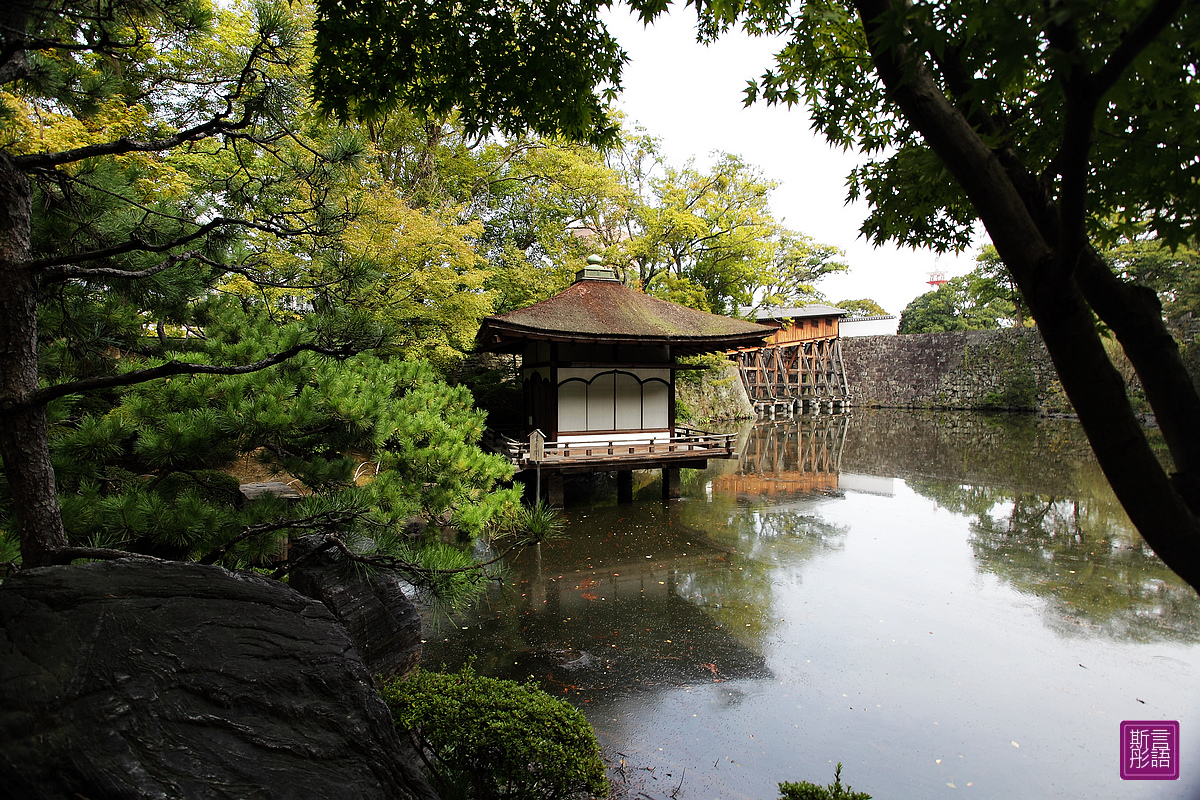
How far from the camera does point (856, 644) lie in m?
5.61

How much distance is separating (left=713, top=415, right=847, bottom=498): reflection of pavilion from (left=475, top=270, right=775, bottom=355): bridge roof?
3268mm

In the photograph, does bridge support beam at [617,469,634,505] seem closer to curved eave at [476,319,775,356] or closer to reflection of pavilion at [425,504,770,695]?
curved eave at [476,319,775,356]

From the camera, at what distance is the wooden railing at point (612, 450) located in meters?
10.7

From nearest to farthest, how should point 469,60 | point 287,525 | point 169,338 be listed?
1. point 287,525
2. point 169,338
3. point 469,60

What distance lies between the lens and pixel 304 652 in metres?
1.84

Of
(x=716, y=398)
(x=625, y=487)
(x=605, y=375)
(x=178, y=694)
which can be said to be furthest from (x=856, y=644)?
(x=716, y=398)

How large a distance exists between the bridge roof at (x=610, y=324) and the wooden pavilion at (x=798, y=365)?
61.7ft

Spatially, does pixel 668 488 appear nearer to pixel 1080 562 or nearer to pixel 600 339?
pixel 600 339

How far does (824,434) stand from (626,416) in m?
14.1

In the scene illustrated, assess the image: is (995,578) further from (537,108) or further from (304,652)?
(304,652)

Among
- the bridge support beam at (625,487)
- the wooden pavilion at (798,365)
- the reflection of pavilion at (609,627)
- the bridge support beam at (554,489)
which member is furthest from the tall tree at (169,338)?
the wooden pavilion at (798,365)

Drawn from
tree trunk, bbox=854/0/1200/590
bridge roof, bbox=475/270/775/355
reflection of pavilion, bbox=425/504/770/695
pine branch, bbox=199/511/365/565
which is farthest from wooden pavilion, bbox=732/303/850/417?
tree trunk, bbox=854/0/1200/590

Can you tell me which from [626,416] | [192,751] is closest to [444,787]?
[192,751]

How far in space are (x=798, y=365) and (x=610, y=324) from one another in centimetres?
2544
